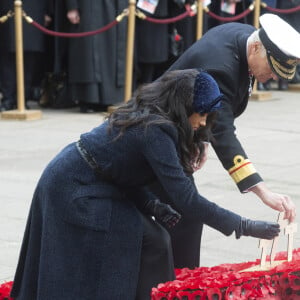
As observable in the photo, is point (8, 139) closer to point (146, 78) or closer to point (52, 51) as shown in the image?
point (52, 51)

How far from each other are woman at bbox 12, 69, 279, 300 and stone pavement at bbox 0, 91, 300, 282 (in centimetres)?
131

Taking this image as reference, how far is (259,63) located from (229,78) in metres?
0.15

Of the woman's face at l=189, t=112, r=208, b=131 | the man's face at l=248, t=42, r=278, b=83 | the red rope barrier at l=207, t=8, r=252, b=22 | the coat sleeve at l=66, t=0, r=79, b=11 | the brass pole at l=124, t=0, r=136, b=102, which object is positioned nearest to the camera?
the woman's face at l=189, t=112, r=208, b=131

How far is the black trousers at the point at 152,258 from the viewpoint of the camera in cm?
385

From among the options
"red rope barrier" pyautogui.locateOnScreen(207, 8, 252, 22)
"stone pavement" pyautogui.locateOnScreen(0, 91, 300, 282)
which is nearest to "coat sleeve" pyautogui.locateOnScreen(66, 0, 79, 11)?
"stone pavement" pyautogui.locateOnScreen(0, 91, 300, 282)

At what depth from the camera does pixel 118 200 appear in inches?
150

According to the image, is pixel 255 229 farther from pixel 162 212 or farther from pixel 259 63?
pixel 259 63

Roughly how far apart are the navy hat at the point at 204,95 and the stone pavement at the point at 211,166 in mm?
1752

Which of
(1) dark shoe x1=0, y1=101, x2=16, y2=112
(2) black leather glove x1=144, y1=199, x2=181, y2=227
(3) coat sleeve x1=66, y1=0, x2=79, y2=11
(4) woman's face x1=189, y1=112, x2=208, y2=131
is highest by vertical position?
(4) woman's face x1=189, y1=112, x2=208, y2=131

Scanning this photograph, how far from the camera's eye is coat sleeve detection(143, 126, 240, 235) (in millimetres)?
3643

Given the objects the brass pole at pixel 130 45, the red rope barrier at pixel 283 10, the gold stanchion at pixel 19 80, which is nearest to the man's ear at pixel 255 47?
the gold stanchion at pixel 19 80

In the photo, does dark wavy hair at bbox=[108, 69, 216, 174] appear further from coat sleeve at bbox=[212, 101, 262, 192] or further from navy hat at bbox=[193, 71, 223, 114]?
coat sleeve at bbox=[212, 101, 262, 192]

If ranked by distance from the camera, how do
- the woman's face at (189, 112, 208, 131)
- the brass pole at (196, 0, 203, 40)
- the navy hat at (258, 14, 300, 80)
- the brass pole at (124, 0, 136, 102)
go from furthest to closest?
the brass pole at (196, 0, 203, 40) < the brass pole at (124, 0, 136, 102) < the navy hat at (258, 14, 300, 80) < the woman's face at (189, 112, 208, 131)

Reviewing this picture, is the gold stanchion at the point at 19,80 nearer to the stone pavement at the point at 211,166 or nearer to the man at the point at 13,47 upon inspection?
the stone pavement at the point at 211,166
